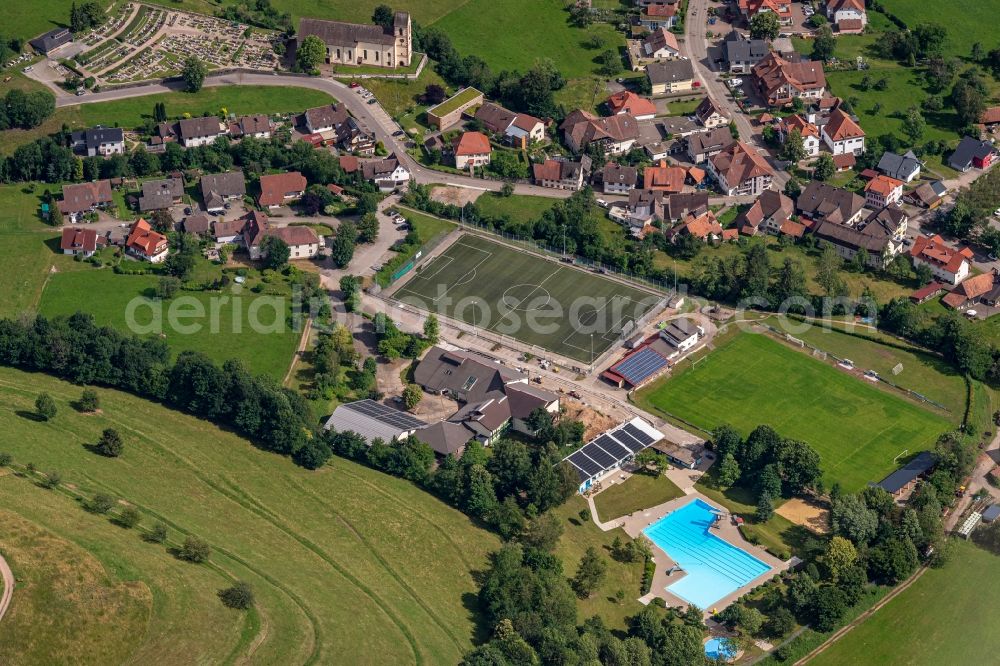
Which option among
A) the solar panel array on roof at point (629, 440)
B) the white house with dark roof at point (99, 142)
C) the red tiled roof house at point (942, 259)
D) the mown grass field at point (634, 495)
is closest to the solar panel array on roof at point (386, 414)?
the solar panel array on roof at point (629, 440)

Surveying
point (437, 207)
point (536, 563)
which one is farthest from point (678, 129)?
point (536, 563)

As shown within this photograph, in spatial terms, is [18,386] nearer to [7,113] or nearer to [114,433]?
[114,433]

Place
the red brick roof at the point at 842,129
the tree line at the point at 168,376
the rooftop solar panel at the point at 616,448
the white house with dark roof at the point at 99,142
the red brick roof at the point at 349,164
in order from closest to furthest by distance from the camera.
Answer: the tree line at the point at 168,376
the rooftop solar panel at the point at 616,448
the white house with dark roof at the point at 99,142
the red brick roof at the point at 349,164
the red brick roof at the point at 842,129

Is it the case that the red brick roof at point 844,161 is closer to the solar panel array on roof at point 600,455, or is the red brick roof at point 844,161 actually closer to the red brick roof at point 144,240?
the solar panel array on roof at point 600,455

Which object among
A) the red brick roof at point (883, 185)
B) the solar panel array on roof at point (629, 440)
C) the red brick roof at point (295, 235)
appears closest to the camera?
the solar panel array on roof at point (629, 440)

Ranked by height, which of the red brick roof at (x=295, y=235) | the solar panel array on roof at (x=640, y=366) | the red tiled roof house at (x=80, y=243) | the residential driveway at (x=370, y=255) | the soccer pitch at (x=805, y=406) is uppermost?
the red brick roof at (x=295, y=235)

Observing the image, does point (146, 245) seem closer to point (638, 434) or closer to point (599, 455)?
point (599, 455)
